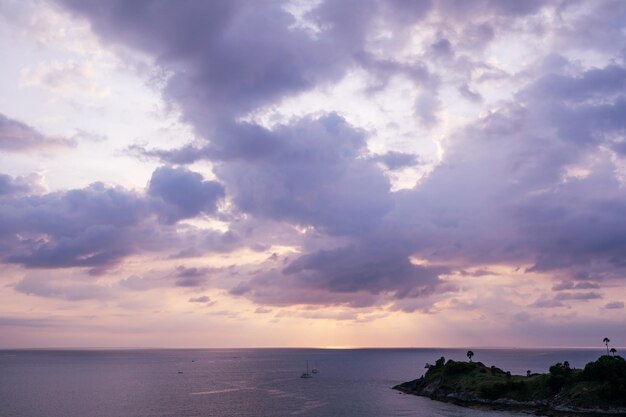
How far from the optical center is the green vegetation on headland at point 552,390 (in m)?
124

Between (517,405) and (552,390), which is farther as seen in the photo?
(517,405)

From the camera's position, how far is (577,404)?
12562 cm

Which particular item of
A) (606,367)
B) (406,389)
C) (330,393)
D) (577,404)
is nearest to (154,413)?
(330,393)

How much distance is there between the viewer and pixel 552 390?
451 ft

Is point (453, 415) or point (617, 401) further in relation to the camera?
point (453, 415)

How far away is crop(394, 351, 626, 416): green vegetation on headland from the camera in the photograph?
4865 inches

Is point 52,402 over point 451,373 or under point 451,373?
under

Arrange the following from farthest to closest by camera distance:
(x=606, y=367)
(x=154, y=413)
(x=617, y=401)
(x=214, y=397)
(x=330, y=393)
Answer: (x=330, y=393) < (x=214, y=397) < (x=154, y=413) < (x=606, y=367) < (x=617, y=401)

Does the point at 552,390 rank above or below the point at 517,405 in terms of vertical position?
above

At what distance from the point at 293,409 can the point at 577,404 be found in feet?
247

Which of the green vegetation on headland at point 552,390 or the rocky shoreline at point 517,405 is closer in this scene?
the rocky shoreline at point 517,405

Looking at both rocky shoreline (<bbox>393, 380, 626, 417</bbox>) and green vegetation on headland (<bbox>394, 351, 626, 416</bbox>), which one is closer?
rocky shoreline (<bbox>393, 380, 626, 417</bbox>)

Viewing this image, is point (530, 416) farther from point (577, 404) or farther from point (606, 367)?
point (606, 367)

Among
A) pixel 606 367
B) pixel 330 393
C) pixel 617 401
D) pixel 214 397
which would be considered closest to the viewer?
pixel 617 401
